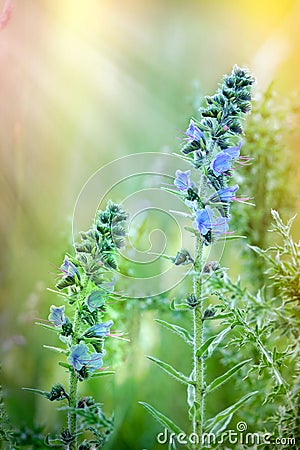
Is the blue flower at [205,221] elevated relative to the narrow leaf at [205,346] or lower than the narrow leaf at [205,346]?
elevated

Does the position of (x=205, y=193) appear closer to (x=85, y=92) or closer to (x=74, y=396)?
(x=74, y=396)

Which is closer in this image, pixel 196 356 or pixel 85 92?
pixel 196 356

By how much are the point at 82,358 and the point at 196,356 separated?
8 centimetres

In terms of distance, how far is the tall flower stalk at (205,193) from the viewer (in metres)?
0.40

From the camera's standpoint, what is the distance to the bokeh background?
87 centimetres

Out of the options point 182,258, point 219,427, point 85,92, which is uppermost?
point 85,92

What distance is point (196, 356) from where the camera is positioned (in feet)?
1.32

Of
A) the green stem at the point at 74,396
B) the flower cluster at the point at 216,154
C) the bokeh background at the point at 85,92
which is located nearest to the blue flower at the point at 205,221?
the flower cluster at the point at 216,154

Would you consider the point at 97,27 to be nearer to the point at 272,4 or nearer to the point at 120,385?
the point at 272,4

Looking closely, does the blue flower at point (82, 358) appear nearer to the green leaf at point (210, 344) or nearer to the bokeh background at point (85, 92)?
the green leaf at point (210, 344)

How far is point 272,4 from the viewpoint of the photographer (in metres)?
1.07

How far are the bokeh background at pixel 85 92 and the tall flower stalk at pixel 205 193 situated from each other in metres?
0.36

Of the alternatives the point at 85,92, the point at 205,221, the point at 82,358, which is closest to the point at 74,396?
the point at 82,358

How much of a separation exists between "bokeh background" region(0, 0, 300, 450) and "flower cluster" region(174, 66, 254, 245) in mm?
384
